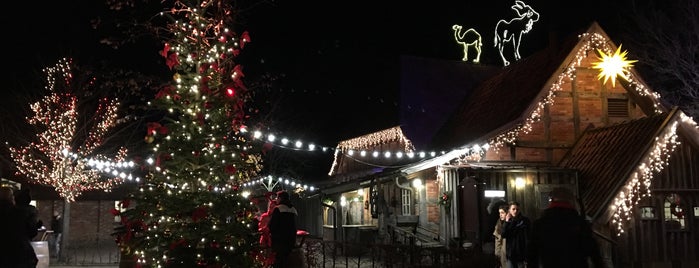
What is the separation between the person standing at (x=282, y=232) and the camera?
1166 cm

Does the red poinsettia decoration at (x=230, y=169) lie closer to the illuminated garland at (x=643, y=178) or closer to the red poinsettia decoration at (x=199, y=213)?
the red poinsettia decoration at (x=199, y=213)

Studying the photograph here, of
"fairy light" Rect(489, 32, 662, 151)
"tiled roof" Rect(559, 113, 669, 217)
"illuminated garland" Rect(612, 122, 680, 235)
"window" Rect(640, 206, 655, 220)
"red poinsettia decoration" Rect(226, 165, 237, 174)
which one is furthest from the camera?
"fairy light" Rect(489, 32, 662, 151)

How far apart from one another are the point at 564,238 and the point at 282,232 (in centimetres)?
653

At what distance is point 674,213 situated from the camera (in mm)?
16938

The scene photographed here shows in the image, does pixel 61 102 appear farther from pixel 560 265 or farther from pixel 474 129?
pixel 560 265

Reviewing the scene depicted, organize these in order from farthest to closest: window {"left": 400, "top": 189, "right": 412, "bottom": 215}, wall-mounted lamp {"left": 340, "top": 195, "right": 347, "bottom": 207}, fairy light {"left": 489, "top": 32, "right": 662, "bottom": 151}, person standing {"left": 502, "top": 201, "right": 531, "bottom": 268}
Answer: wall-mounted lamp {"left": 340, "top": 195, "right": 347, "bottom": 207} → window {"left": 400, "top": 189, "right": 412, "bottom": 215} → fairy light {"left": 489, "top": 32, "right": 662, "bottom": 151} → person standing {"left": 502, "top": 201, "right": 531, "bottom": 268}

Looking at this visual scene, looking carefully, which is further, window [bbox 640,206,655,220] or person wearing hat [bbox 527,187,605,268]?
window [bbox 640,206,655,220]

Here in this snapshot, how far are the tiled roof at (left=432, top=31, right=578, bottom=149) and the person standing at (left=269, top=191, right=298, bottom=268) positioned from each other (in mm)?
8568

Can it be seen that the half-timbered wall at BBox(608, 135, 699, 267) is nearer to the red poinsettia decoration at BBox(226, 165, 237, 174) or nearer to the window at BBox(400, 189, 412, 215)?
the window at BBox(400, 189, 412, 215)

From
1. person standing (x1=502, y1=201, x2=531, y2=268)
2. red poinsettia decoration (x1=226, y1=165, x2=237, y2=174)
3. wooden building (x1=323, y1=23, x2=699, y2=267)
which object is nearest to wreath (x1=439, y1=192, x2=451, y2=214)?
wooden building (x1=323, y1=23, x2=699, y2=267)

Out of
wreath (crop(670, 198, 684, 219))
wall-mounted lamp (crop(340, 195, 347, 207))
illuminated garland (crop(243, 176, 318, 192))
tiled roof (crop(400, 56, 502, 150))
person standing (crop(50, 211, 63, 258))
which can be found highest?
tiled roof (crop(400, 56, 502, 150))

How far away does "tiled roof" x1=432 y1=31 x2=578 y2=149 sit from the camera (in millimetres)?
18734

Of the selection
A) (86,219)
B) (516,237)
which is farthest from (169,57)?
(86,219)

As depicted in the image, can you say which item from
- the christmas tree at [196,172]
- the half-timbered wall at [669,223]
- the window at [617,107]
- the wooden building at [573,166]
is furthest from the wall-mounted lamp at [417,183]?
the christmas tree at [196,172]
